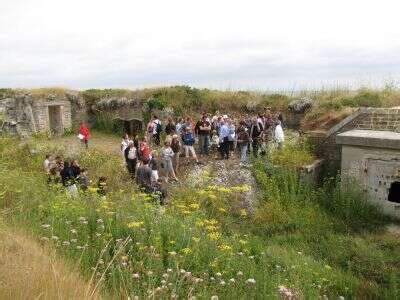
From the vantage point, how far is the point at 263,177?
13.3 meters

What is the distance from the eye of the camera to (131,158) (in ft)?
44.7

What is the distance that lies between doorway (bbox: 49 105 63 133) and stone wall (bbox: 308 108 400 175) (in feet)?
39.5

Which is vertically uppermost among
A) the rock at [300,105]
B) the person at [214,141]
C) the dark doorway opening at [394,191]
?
the rock at [300,105]

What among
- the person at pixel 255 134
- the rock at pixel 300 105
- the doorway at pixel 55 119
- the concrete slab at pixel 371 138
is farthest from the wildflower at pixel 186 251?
the doorway at pixel 55 119

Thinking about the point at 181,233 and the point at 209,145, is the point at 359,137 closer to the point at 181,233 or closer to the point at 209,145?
the point at 209,145

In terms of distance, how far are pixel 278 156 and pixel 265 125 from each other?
195cm

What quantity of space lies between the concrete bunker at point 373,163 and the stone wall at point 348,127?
614 millimetres

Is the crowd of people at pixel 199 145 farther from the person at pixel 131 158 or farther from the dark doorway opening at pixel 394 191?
the dark doorway opening at pixel 394 191

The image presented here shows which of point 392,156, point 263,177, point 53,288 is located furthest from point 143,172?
point 53,288

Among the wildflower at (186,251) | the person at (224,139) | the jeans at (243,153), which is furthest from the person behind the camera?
the person at (224,139)

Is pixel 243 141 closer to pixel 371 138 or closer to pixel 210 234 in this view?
pixel 371 138

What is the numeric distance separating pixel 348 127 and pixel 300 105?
13.2ft

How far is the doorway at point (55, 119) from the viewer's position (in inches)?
864

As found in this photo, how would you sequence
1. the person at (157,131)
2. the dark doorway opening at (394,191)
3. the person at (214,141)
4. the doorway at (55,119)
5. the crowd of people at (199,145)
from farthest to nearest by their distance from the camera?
the doorway at (55,119) → the person at (157,131) → the person at (214,141) → the dark doorway opening at (394,191) → the crowd of people at (199,145)
